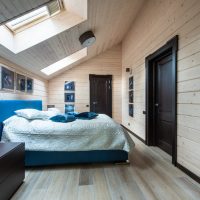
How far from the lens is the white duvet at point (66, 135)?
241cm

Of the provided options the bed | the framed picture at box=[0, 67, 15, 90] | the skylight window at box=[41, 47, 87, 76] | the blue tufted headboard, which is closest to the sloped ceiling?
the framed picture at box=[0, 67, 15, 90]

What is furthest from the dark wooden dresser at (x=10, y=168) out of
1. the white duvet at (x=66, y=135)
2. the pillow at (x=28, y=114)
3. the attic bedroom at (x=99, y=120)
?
the pillow at (x=28, y=114)

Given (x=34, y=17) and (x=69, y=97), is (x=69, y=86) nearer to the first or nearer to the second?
(x=69, y=97)

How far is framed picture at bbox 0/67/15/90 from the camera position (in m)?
2.74

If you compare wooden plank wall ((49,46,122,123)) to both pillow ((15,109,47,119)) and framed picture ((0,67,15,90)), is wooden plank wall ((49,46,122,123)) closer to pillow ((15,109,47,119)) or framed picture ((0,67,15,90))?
framed picture ((0,67,15,90))

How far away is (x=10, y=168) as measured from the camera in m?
1.69

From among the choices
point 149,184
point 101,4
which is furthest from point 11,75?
point 149,184

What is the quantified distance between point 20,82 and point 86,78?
3.00 meters

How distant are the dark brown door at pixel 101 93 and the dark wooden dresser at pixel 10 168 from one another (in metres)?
4.34

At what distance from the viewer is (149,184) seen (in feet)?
6.55

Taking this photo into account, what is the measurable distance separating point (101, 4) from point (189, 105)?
7.29ft

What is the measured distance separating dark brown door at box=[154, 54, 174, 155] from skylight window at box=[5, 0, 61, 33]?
2255 millimetres

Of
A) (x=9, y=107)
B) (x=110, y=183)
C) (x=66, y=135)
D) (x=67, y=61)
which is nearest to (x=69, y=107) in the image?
(x=67, y=61)

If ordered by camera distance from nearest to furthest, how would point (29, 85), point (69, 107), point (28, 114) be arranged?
1. point (28, 114)
2. point (29, 85)
3. point (69, 107)
